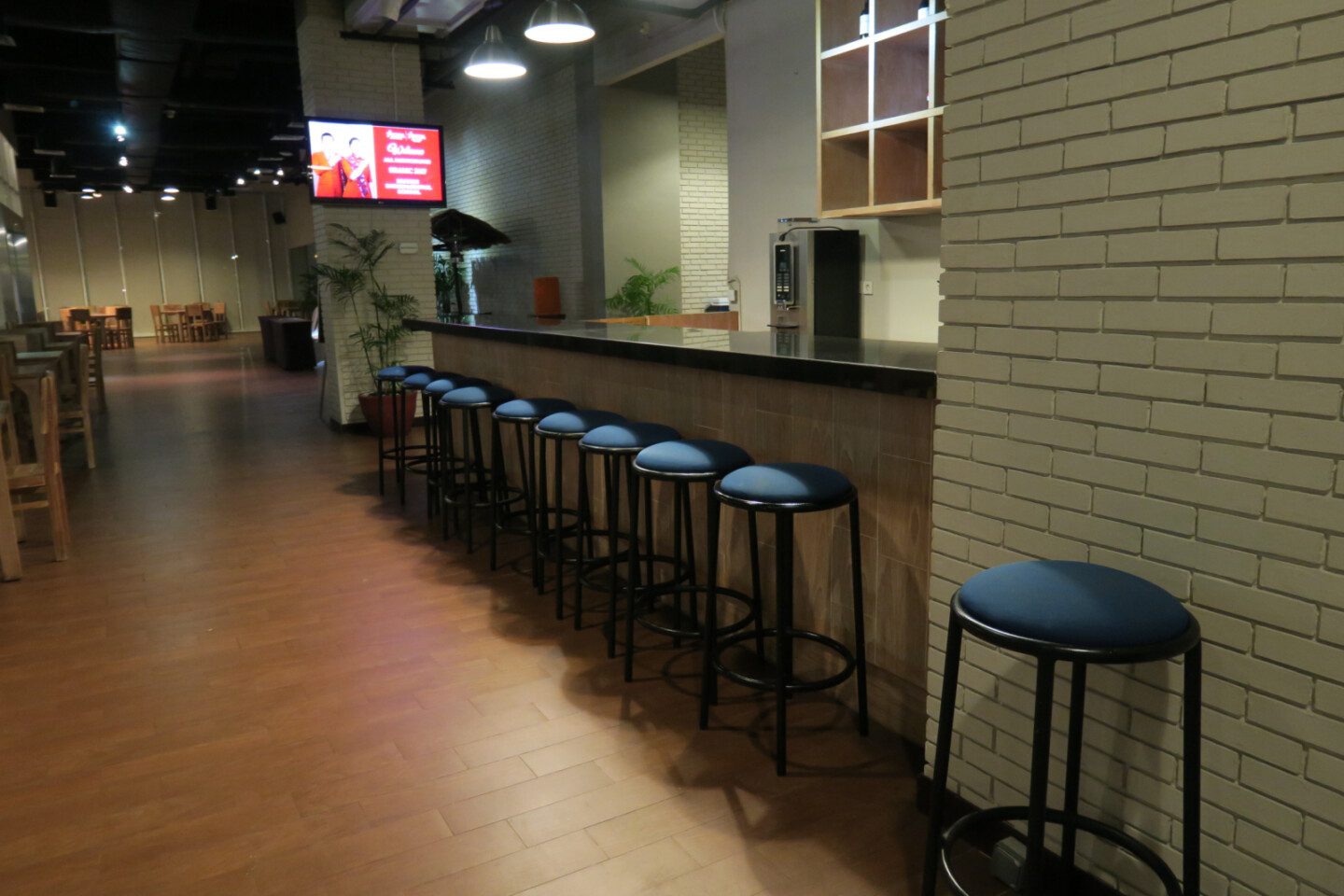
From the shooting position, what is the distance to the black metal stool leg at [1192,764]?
4.67 feet

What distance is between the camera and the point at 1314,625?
1405 millimetres

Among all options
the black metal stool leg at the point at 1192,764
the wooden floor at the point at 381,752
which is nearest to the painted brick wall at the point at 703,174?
the wooden floor at the point at 381,752

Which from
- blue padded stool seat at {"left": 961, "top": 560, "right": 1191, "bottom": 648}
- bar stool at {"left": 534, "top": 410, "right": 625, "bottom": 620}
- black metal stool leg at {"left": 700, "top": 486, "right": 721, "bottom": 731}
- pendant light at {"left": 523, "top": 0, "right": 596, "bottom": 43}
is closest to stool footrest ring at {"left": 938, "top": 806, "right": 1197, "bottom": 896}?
blue padded stool seat at {"left": 961, "top": 560, "right": 1191, "bottom": 648}

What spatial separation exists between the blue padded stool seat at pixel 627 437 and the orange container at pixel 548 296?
24.9 feet

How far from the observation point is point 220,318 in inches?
873

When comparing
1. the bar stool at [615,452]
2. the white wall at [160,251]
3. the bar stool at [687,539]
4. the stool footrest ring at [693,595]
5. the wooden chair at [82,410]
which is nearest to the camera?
the bar stool at [687,539]

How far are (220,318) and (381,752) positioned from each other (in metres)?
22.6

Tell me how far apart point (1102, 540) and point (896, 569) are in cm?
81

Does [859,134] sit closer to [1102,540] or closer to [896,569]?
[896,569]

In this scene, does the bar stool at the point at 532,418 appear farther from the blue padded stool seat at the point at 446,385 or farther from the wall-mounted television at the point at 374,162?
the wall-mounted television at the point at 374,162

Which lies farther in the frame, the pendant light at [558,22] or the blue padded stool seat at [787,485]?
Answer: the pendant light at [558,22]

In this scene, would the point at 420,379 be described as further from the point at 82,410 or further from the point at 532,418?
the point at 82,410

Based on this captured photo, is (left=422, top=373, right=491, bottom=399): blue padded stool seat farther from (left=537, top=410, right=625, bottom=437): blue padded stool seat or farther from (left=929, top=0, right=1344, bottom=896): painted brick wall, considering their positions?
(left=929, top=0, right=1344, bottom=896): painted brick wall

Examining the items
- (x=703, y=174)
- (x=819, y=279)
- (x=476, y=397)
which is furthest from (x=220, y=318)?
(x=476, y=397)
